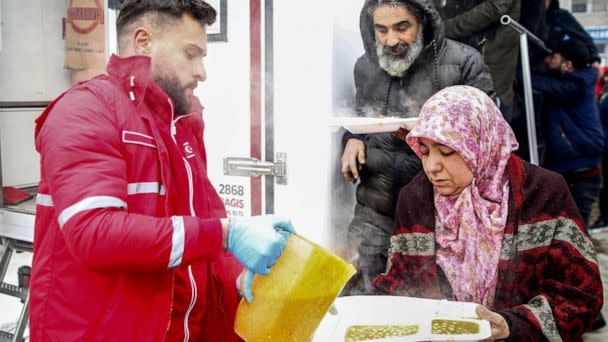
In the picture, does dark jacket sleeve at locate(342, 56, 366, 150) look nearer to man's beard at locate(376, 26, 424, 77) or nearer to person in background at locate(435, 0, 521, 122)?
man's beard at locate(376, 26, 424, 77)

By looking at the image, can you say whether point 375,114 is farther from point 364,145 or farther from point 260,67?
point 260,67

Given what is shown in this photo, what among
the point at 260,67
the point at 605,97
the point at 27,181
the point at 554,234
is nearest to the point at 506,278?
the point at 554,234

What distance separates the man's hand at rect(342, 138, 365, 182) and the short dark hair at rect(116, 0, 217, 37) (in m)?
1.30

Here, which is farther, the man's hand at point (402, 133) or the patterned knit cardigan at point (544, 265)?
the man's hand at point (402, 133)

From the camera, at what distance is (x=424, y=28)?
9.25 ft

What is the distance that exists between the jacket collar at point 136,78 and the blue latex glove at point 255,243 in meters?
0.46

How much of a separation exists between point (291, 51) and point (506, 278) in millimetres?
1490

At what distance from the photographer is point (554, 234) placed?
6.56 ft

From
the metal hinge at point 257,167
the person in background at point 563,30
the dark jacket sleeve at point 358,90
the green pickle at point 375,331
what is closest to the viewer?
the green pickle at point 375,331

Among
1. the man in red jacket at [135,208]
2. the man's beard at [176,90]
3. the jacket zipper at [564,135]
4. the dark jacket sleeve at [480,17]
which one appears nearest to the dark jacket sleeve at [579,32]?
the jacket zipper at [564,135]

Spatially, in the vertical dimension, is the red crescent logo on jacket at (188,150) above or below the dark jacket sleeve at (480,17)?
below

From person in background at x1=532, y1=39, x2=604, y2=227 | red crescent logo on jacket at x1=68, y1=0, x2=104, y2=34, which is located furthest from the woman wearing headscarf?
red crescent logo on jacket at x1=68, y1=0, x2=104, y2=34

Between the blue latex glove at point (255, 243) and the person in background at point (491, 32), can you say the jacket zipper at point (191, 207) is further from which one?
the person in background at point (491, 32)

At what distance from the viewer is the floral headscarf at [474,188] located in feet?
6.65
